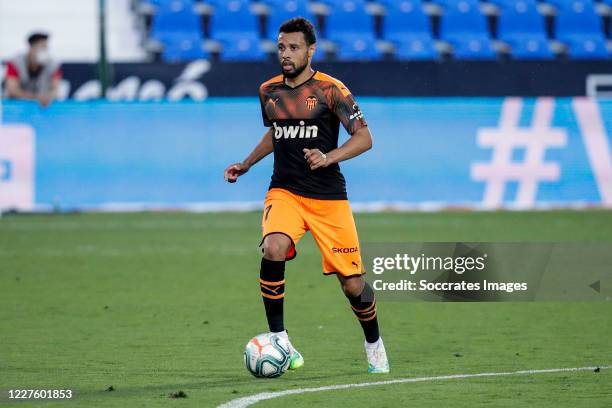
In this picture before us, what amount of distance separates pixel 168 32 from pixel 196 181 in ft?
18.1

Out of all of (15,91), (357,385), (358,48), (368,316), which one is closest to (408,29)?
(358,48)

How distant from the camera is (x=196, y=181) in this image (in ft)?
61.7

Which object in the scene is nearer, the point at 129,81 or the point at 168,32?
the point at 129,81

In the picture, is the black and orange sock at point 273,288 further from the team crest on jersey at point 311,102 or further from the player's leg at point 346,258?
the team crest on jersey at point 311,102

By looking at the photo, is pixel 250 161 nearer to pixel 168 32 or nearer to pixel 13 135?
pixel 13 135

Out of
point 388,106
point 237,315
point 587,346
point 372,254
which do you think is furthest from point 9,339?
point 388,106

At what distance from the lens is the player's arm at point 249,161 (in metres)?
7.90

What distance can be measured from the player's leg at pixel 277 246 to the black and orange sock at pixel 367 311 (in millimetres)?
419

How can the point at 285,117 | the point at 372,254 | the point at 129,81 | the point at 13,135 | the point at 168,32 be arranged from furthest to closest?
the point at 168,32
the point at 129,81
the point at 13,135
the point at 372,254
the point at 285,117

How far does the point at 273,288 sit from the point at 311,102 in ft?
3.50

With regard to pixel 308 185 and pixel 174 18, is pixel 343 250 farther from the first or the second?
pixel 174 18

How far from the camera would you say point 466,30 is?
984 inches

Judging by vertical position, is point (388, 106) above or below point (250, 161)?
below

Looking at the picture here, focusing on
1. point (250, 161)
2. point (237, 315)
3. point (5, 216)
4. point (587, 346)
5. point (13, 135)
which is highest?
point (250, 161)
